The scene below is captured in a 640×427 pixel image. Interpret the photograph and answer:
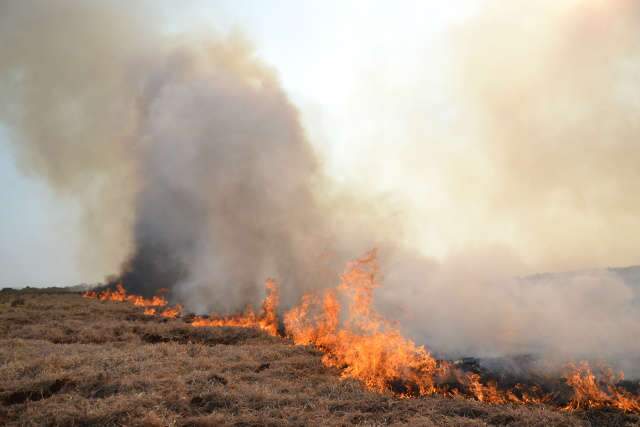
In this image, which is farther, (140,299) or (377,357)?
(140,299)

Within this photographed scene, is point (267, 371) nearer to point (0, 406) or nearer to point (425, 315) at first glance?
point (0, 406)

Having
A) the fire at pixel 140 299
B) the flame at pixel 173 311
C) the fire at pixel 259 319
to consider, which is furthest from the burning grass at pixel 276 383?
the fire at pixel 140 299

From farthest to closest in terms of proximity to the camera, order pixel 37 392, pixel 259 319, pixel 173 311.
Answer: pixel 173 311 < pixel 259 319 < pixel 37 392

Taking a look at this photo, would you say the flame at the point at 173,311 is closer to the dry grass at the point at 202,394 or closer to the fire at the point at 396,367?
the fire at the point at 396,367

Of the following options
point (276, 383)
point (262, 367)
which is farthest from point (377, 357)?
point (276, 383)

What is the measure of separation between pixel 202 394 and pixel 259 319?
19871mm

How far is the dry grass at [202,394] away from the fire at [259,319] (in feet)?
25.0

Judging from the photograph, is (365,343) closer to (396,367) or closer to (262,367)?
(396,367)

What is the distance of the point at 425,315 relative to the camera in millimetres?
25188

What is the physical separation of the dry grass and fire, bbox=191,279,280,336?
25.0 ft

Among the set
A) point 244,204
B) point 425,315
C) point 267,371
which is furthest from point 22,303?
point 425,315

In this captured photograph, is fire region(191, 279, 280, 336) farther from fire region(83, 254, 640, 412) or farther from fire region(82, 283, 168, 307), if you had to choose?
fire region(82, 283, 168, 307)

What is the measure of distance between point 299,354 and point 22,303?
2834cm

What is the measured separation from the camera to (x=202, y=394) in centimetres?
1238
